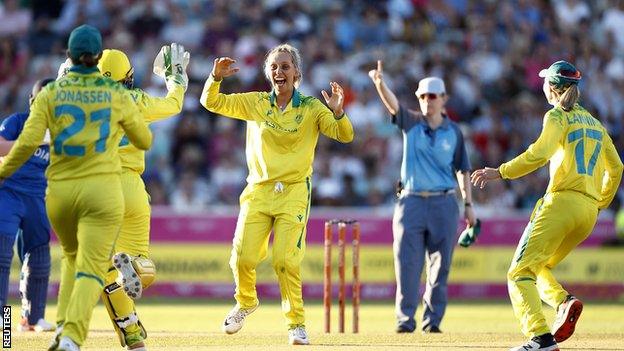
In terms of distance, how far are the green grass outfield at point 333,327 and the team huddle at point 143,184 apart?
480 mm

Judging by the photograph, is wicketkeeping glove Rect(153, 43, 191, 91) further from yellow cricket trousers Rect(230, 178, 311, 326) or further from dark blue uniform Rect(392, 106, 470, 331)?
dark blue uniform Rect(392, 106, 470, 331)

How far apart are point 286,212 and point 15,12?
520 inches

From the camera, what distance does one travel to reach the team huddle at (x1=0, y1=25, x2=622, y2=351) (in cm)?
971

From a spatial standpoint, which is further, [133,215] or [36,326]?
[36,326]

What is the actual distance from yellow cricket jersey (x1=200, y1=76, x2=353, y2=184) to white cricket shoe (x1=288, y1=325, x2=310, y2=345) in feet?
4.26

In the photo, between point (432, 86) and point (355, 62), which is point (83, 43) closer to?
point (432, 86)

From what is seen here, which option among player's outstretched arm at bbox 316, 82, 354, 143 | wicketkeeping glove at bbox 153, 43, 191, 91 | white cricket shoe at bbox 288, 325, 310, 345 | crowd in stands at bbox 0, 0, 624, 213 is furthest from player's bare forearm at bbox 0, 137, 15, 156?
crowd in stands at bbox 0, 0, 624, 213

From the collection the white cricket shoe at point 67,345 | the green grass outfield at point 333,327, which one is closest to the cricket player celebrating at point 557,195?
the green grass outfield at point 333,327

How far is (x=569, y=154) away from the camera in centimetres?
1120

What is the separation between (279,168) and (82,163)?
2718 mm

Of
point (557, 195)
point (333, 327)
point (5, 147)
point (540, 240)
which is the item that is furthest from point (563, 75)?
point (333, 327)

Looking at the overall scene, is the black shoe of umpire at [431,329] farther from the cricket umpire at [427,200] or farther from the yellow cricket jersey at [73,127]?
the yellow cricket jersey at [73,127]

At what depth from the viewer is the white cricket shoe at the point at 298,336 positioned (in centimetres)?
1195

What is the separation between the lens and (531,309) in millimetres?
11047
